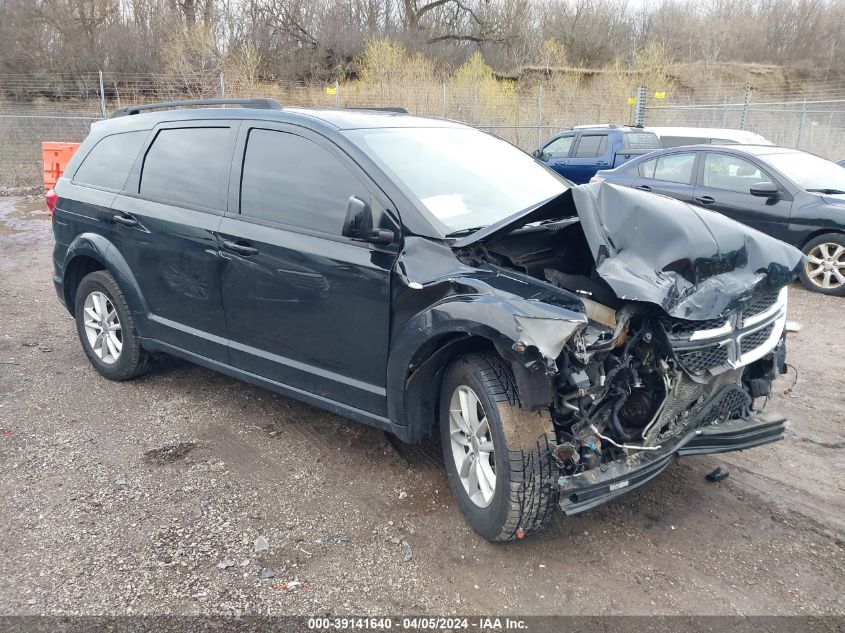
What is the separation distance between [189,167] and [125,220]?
2.17ft

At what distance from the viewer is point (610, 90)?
26.1m

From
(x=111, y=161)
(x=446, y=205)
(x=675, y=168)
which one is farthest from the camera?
(x=675, y=168)

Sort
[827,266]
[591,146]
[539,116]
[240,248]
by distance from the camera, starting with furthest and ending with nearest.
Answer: [539,116], [591,146], [827,266], [240,248]

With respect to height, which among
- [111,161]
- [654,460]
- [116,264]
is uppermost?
[111,161]

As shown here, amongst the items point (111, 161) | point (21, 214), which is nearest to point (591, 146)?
point (111, 161)

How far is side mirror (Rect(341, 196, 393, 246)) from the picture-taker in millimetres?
3152

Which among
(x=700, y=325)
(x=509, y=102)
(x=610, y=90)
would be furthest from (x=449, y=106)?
(x=700, y=325)

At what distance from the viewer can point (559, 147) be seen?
1481 centimetres

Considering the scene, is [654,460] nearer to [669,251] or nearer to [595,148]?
[669,251]

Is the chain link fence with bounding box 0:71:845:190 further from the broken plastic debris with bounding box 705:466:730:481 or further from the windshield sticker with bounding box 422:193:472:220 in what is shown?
the broken plastic debris with bounding box 705:466:730:481

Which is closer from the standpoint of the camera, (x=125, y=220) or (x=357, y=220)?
(x=357, y=220)

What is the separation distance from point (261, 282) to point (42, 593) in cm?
181

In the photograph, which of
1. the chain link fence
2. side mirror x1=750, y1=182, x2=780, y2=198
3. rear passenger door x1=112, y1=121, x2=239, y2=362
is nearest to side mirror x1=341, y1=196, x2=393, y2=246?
rear passenger door x1=112, y1=121, x2=239, y2=362

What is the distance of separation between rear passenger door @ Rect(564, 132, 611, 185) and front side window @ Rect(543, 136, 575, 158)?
0.81ft
